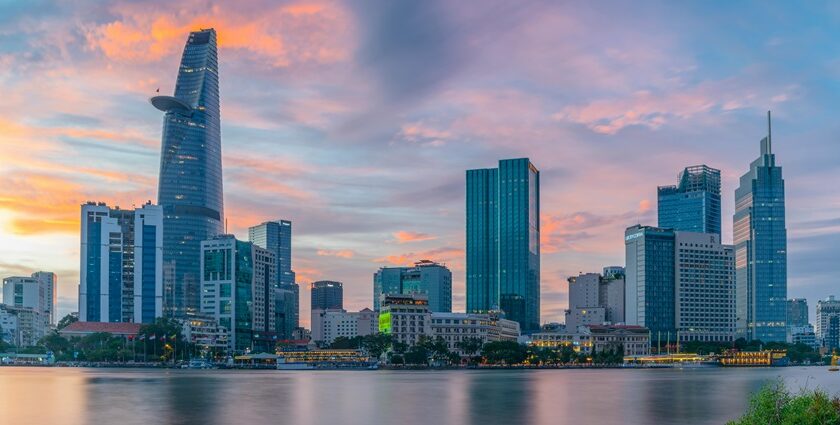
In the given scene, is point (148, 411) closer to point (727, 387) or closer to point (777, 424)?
point (777, 424)

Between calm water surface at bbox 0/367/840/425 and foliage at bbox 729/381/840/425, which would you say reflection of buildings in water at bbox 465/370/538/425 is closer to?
calm water surface at bbox 0/367/840/425

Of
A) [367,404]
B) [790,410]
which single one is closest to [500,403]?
[367,404]

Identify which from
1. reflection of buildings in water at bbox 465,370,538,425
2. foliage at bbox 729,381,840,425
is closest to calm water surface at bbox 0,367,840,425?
reflection of buildings in water at bbox 465,370,538,425

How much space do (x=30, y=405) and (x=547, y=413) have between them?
65217 millimetres

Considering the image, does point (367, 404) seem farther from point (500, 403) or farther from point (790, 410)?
point (790, 410)

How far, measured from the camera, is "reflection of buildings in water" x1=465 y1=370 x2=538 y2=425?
314 feet

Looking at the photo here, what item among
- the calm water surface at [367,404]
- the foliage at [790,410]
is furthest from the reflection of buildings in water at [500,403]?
the foliage at [790,410]

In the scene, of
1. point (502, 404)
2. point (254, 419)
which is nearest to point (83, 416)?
point (254, 419)

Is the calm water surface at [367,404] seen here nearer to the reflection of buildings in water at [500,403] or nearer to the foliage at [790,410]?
the reflection of buildings in water at [500,403]

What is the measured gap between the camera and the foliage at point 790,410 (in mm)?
40906

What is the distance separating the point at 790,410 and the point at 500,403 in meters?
76.8

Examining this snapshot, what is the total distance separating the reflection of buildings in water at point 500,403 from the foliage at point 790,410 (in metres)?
49.7

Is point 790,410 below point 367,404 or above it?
above

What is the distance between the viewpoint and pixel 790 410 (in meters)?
42.8
